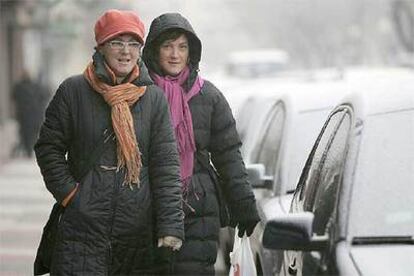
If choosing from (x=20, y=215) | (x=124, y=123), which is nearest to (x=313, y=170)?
(x=124, y=123)

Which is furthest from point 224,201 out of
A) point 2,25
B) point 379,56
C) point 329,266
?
point 379,56

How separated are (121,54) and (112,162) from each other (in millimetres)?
482

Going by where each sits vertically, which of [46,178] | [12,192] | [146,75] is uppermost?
[146,75]

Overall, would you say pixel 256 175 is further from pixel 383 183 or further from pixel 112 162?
pixel 383 183

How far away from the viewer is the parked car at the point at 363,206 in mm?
3797

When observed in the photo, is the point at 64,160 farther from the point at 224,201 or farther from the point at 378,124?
the point at 378,124

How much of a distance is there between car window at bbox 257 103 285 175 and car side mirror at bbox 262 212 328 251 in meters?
3.13

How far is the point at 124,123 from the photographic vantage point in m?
4.71

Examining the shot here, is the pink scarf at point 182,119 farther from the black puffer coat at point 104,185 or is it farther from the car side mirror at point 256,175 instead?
the car side mirror at point 256,175

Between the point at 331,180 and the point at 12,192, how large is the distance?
490 inches

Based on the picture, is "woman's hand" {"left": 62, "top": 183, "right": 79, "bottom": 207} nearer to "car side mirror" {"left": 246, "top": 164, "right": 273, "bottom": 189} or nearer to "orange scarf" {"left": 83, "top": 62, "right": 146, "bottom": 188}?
"orange scarf" {"left": 83, "top": 62, "right": 146, "bottom": 188}

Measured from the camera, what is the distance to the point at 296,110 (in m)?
7.38

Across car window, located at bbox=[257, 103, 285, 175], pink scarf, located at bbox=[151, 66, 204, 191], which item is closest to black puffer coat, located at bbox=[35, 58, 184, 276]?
pink scarf, located at bbox=[151, 66, 204, 191]

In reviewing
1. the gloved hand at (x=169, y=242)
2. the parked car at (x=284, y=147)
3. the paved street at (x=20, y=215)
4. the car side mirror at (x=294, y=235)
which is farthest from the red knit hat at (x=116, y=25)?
the paved street at (x=20, y=215)
